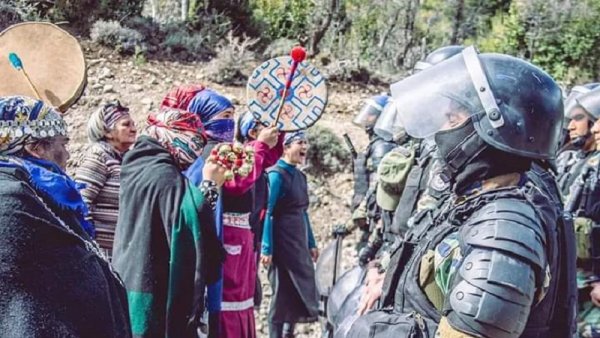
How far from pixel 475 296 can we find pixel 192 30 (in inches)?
494

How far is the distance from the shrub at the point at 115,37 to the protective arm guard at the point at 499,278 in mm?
10576

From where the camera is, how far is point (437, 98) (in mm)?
2793

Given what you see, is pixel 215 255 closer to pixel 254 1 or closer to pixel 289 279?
pixel 289 279

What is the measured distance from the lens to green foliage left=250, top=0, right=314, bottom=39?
16.8 meters

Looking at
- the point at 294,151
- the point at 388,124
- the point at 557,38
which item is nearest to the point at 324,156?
the point at 388,124

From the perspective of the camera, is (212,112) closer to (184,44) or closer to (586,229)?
(586,229)

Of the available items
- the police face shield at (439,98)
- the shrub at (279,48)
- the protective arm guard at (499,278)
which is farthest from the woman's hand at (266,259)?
the shrub at (279,48)

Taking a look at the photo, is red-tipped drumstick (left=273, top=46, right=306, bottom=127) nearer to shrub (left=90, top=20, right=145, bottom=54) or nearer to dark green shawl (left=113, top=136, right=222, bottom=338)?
dark green shawl (left=113, top=136, right=222, bottom=338)

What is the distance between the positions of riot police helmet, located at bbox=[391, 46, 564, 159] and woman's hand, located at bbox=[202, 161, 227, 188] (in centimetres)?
142

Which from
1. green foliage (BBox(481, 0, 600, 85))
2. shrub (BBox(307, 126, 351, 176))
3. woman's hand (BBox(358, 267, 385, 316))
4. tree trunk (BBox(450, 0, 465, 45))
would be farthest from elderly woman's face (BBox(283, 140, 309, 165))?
tree trunk (BBox(450, 0, 465, 45))

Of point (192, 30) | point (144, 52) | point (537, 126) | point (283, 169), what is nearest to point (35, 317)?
point (537, 126)

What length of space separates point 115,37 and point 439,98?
10.3 m

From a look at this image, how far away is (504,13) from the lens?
24.1m

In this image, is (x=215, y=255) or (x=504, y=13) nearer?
(x=215, y=255)
